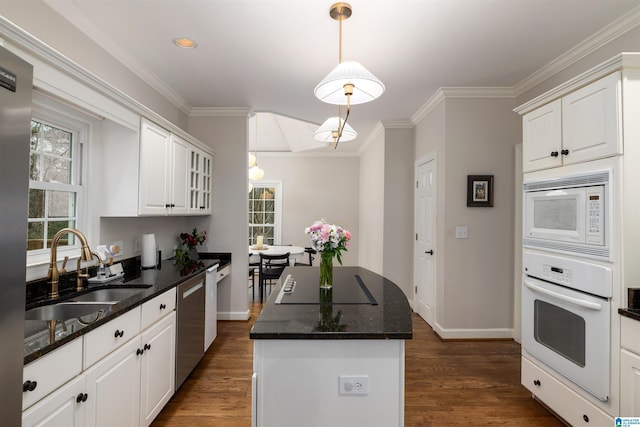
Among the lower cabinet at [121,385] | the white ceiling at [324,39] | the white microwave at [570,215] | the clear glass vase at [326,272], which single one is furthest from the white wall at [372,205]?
the lower cabinet at [121,385]

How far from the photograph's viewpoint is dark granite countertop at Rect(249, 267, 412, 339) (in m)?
1.35

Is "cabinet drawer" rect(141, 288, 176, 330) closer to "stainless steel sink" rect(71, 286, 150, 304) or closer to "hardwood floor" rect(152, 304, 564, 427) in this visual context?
"stainless steel sink" rect(71, 286, 150, 304)

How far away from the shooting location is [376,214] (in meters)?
5.18

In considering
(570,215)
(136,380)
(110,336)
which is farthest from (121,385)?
(570,215)

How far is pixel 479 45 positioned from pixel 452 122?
39.8 inches

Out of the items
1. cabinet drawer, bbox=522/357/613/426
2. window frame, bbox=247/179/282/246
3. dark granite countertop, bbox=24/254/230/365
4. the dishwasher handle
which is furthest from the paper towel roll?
window frame, bbox=247/179/282/246

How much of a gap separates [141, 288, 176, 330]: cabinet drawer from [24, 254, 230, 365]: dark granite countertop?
0.04 metres

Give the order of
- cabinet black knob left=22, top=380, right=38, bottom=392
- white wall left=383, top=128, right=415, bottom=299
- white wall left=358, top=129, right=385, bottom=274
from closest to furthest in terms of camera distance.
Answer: cabinet black knob left=22, top=380, right=38, bottom=392
white wall left=383, top=128, right=415, bottom=299
white wall left=358, top=129, right=385, bottom=274

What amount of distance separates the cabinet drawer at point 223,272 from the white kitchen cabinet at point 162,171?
2.49 ft

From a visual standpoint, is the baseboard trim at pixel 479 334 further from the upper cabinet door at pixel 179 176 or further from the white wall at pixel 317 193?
the white wall at pixel 317 193

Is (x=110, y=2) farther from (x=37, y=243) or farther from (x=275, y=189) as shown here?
(x=275, y=189)

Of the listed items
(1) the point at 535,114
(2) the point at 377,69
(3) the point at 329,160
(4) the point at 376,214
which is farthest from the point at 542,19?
(3) the point at 329,160

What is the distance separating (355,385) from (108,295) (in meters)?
1.71

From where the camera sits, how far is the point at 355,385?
54.9 inches
